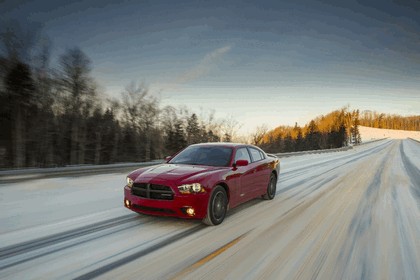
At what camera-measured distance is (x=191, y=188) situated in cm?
561

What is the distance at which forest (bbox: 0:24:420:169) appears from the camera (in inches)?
1240

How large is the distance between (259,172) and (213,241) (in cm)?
323

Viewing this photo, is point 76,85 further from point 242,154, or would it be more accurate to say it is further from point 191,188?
point 191,188

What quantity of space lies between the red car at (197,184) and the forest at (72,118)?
2209cm

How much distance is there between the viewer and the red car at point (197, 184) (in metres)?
5.55

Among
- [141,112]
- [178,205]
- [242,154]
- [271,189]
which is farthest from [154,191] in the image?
[141,112]

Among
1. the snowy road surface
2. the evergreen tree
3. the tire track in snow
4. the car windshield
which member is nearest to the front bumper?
the snowy road surface

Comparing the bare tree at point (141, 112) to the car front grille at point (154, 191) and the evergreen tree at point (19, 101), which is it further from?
the car front grille at point (154, 191)

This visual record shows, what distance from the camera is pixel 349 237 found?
539 centimetres

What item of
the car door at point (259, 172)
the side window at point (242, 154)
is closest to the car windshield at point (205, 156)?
the side window at point (242, 154)

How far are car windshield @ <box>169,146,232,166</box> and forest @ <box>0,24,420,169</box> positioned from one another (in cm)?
2147

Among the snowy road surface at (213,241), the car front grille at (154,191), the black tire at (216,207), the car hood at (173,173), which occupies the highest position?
the car hood at (173,173)

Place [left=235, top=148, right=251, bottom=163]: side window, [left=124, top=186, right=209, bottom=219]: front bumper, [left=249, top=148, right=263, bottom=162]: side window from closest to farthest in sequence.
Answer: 1. [left=124, top=186, right=209, bottom=219]: front bumper
2. [left=235, top=148, right=251, bottom=163]: side window
3. [left=249, top=148, right=263, bottom=162]: side window

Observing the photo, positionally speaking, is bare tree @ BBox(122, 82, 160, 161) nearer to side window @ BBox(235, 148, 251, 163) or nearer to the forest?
the forest
